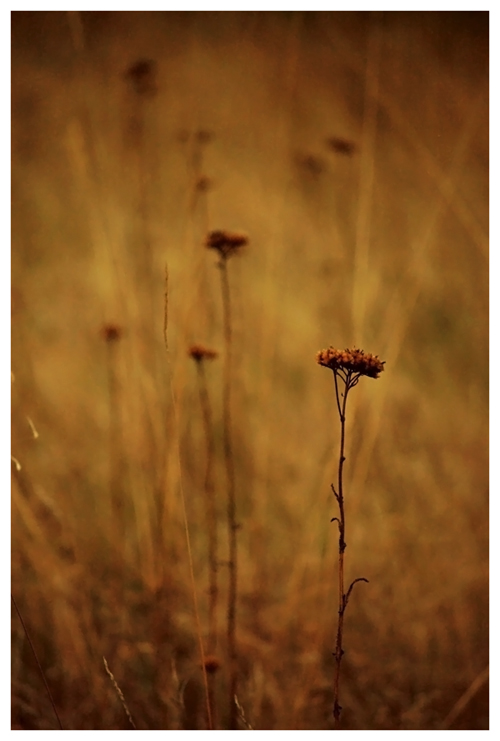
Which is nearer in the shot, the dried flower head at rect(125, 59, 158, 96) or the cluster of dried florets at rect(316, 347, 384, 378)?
the cluster of dried florets at rect(316, 347, 384, 378)

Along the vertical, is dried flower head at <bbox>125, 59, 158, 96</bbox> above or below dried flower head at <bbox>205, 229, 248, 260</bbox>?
above

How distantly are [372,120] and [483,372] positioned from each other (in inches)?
25.9

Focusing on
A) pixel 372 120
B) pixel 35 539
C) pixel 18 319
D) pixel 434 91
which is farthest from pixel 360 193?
pixel 35 539

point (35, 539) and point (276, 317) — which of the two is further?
point (276, 317)

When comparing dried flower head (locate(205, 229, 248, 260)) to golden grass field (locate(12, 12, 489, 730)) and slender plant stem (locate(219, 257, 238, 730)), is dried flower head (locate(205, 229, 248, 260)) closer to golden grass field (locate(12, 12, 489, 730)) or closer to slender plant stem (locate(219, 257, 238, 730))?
slender plant stem (locate(219, 257, 238, 730))

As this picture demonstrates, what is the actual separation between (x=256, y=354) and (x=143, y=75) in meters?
0.65

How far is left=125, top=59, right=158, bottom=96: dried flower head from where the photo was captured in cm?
102

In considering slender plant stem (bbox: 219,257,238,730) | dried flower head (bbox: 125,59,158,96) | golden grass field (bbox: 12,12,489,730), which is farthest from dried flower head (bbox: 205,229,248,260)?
dried flower head (bbox: 125,59,158,96)

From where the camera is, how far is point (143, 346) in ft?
3.97

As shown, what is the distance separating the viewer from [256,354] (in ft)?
4.40

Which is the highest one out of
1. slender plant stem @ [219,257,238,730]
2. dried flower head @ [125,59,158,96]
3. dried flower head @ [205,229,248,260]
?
dried flower head @ [125,59,158,96]

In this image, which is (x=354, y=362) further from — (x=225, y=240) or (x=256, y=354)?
(x=256, y=354)
